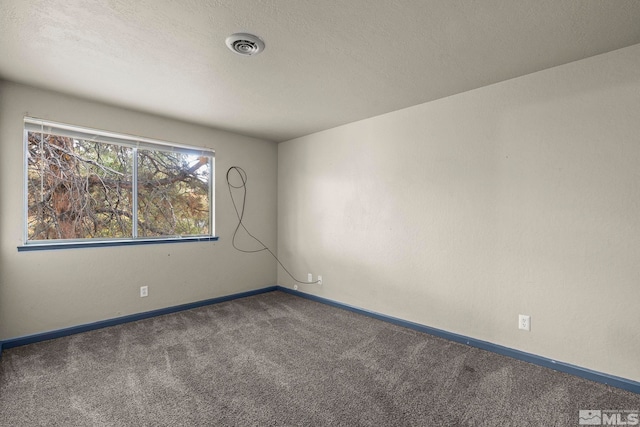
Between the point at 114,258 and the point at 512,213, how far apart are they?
3.81 meters

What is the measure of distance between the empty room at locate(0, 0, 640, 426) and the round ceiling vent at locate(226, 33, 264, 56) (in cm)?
1

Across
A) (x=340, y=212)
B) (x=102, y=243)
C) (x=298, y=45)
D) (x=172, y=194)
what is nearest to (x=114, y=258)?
(x=102, y=243)

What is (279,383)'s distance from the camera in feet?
6.75

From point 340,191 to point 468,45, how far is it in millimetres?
2131

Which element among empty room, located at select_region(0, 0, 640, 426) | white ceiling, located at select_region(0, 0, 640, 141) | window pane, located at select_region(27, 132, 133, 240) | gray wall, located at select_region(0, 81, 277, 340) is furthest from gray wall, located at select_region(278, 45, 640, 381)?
window pane, located at select_region(27, 132, 133, 240)

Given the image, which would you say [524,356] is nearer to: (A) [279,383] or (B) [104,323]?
(A) [279,383]

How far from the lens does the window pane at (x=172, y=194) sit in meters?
3.44

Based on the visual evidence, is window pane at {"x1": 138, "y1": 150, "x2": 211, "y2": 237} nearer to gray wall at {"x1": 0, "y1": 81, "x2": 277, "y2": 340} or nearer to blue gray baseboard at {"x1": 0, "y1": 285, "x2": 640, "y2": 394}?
gray wall at {"x1": 0, "y1": 81, "x2": 277, "y2": 340}

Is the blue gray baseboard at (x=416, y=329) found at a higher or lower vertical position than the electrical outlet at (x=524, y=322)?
lower

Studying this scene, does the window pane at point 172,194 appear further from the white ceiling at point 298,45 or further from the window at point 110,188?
the white ceiling at point 298,45

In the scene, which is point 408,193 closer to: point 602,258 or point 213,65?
point 602,258

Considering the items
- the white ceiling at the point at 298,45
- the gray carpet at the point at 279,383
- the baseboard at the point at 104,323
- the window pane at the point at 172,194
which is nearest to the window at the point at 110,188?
the window pane at the point at 172,194

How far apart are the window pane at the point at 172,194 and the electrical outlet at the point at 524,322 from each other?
354cm

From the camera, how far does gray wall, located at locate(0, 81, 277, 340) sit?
2572 millimetres
